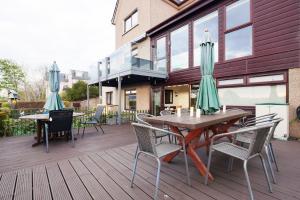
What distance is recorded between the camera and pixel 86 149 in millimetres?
4078

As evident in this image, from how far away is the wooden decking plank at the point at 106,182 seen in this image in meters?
2.08

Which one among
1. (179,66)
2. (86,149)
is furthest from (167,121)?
(179,66)

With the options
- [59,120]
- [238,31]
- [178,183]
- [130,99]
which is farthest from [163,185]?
[130,99]

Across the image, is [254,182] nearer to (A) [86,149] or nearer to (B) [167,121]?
(B) [167,121]

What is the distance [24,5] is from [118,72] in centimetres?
979

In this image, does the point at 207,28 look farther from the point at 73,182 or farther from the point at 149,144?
the point at 73,182

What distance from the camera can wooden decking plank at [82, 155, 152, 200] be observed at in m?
2.08

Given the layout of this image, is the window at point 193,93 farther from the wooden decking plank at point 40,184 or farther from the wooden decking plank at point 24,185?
the wooden decking plank at point 24,185

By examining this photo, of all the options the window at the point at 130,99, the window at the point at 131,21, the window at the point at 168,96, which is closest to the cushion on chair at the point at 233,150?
the window at the point at 168,96

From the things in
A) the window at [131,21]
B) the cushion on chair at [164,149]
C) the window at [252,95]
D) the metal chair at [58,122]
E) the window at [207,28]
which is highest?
the window at [131,21]

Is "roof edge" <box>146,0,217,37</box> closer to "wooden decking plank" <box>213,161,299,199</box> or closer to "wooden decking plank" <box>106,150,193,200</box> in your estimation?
"wooden decking plank" <box>213,161,299,199</box>

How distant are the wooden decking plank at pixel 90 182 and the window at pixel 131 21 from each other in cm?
1116

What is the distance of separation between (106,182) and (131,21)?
493 inches

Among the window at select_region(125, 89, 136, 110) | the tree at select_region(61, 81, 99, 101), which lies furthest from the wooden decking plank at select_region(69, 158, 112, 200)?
the tree at select_region(61, 81, 99, 101)
